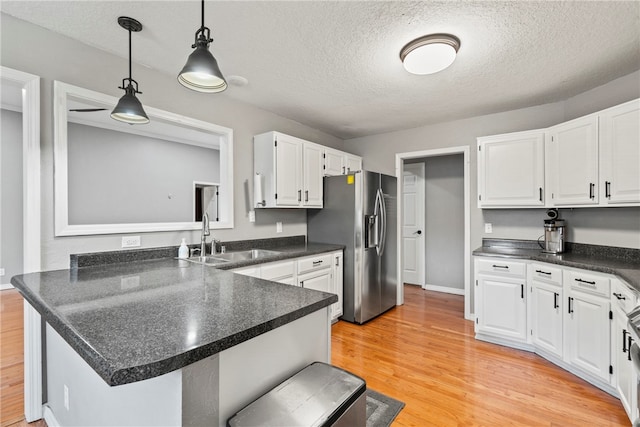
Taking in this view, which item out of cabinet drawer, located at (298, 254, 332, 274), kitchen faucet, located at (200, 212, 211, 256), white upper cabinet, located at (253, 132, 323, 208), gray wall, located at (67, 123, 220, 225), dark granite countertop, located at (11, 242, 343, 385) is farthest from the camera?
gray wall, located at (67, 123, 220, 225)

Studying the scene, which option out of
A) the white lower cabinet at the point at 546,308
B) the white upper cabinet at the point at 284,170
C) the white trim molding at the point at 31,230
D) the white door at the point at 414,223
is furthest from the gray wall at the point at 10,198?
the white lower cabinet at the point at 546,308

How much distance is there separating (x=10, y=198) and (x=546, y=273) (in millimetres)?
7008

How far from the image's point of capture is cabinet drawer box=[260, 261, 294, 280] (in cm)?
272

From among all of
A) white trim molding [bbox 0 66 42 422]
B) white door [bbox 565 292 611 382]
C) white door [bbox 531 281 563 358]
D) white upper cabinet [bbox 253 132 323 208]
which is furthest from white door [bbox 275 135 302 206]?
white door [bbox 565 292 611 382]

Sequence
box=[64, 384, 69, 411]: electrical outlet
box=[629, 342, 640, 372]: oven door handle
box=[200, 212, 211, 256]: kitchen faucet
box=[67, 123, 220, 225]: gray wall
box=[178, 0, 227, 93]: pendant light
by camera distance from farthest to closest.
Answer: box=[67, 123, 220, 225]: gray wall → box=[200, 212, 211, 256]: kitchen faucet → box=[64, 384, 69, 411]: electrical outlet → box=[178, 0, 227, 93]: pendant light → box=[629, 342, 640, 372]: oven door handle

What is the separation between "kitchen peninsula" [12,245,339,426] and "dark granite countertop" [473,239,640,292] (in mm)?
2064

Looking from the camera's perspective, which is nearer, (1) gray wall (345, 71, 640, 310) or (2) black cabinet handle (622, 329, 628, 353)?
(2) black cabinet handle (622, 329, 628, 353)

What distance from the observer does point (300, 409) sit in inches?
Answer: 36.8

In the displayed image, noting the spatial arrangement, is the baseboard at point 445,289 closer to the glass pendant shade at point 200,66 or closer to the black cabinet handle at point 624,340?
the black cabinet handle at point 624,340

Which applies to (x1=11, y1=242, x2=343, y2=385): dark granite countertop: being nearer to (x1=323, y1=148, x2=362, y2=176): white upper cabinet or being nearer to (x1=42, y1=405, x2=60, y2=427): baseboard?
(x1=42, y1=405, x2=60, y2=427): baseboard

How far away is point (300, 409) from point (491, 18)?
7.79ft

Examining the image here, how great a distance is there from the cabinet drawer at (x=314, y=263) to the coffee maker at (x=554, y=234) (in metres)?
2.30

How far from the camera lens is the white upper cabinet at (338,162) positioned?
3.97 meters

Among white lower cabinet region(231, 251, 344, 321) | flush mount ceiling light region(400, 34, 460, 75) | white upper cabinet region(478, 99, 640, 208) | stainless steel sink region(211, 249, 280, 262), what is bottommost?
white lower cabinet region(231, 251, 344, 321)
